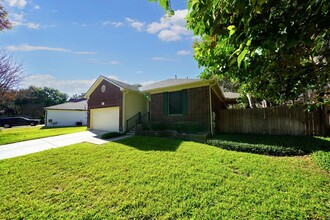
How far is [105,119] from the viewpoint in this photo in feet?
46.1

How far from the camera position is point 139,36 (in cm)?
970

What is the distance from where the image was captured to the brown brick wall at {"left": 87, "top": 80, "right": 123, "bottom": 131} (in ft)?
41.0

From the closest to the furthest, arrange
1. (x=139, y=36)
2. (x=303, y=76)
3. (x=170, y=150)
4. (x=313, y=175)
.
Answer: (x=303, y=76), (x=313, y=175), (x=170, y=150), (x=139, y=36)

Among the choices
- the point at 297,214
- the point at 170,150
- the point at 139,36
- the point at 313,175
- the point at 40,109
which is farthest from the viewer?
the point at 40,109

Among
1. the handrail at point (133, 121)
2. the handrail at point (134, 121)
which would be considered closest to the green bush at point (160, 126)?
the handrail at point (134, 121)

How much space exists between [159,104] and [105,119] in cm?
567

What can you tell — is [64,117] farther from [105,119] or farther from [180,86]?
[180,86]

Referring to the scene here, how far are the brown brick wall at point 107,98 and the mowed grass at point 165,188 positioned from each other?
704 cm

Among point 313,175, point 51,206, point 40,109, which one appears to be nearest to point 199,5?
point 51,206

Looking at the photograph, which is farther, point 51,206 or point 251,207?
point 51,206

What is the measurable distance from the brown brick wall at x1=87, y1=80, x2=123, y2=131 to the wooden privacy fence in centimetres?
780

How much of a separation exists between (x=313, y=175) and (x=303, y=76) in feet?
9.12

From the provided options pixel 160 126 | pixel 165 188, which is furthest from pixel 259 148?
pixel 160 126

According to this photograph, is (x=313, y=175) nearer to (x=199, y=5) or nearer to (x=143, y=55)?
(x=199, y=5)
